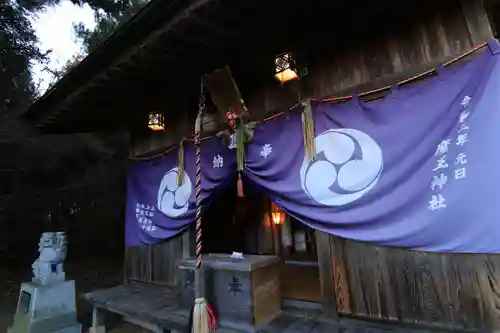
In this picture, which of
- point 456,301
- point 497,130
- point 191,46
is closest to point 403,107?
point 497,130

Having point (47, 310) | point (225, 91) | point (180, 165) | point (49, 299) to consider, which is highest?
point (225, 91)

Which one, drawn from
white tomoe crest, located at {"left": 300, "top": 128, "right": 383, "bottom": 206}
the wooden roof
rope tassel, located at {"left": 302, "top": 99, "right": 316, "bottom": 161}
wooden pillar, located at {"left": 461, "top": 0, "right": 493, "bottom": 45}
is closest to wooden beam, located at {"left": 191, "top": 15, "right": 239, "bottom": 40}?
the wooden roof

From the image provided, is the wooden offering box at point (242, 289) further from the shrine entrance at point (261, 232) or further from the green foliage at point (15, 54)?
the green foliage at point (15, 54)

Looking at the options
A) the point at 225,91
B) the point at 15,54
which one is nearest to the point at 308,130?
the point at 225,91

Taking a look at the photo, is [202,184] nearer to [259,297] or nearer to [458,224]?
[259,297]

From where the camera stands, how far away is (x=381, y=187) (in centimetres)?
268

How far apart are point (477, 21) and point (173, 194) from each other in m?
4.13

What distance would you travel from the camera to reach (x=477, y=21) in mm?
2637

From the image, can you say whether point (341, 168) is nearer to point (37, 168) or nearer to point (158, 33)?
point (158, 33)

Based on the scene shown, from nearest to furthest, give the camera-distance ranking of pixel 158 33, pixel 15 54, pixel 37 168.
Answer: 1. pixel 158 33
2. pixel 15 54
3. pixel 37 168

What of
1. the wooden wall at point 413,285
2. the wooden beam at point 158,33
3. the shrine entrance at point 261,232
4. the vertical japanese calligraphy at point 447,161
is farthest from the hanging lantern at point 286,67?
the shrine entrance at point 261,232

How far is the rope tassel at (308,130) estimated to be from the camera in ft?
10.2

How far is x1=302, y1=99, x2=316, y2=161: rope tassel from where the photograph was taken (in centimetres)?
312

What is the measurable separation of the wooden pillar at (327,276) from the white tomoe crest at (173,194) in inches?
78.9
